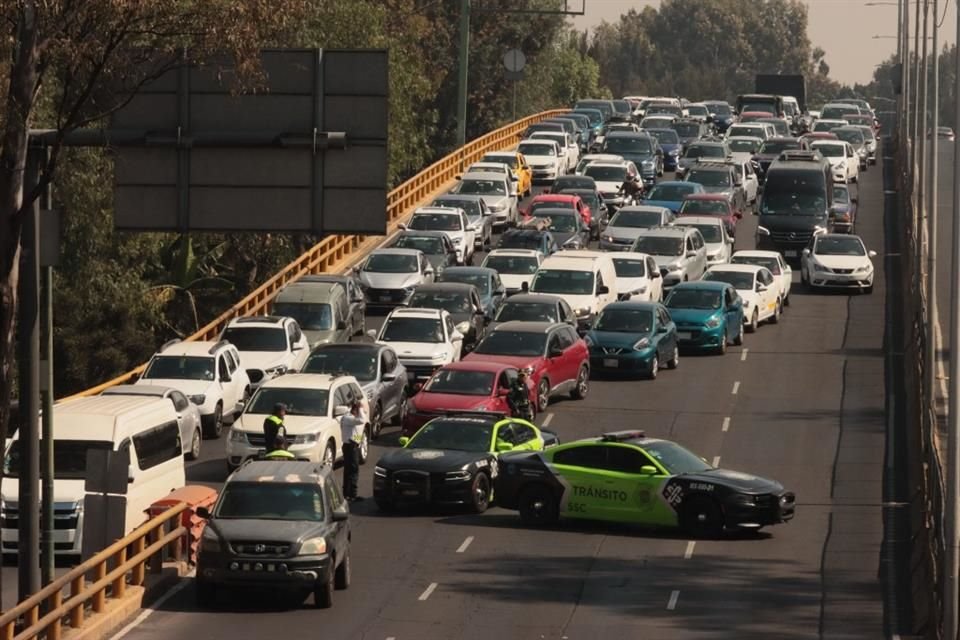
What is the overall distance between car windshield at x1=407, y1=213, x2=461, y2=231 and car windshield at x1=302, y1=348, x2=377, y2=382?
786 inches

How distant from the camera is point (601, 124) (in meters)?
103

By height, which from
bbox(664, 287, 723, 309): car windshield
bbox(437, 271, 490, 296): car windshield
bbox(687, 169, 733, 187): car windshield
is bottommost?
bbox(664, 287, 723, 309): car windshield

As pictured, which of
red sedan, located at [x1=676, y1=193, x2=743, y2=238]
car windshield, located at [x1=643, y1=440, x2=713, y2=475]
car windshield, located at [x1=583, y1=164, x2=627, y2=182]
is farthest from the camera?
car windshield, located at [x1=583, y1=164, x2=627, y2=182]

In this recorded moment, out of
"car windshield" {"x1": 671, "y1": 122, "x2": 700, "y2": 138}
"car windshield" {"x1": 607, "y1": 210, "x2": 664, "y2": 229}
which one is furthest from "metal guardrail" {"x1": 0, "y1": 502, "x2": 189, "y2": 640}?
"car windshield" {"x1": 671, "y1": 122, "x2": 700, "y2": 138}

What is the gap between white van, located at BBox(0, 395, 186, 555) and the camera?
Result: 2809 centimetres

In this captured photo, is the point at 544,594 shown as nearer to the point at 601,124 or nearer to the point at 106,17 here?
the point at 106,17

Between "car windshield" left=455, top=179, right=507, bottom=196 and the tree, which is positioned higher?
the tree

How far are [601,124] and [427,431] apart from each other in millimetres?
71236

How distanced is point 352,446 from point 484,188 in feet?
119

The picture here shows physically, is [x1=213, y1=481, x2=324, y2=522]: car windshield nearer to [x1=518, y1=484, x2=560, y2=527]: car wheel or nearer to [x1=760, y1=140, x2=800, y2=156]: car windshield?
[x1=518, y1=484, x2=560, y2=527]: car wheel

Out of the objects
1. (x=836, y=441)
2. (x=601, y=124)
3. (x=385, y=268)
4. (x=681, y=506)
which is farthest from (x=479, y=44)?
(x=681, y=506)

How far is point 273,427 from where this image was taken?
32500 millimetres

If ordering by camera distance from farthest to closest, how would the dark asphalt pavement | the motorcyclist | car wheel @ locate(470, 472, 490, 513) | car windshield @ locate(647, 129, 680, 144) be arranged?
car windshield @ locate(647, 129, 680, 144), the motorcyclist, car wheel @ locate(470, 472, 490, 513), the dark asphalt pavement

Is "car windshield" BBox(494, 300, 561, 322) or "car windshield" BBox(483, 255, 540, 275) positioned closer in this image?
"car windshield" BBox(494, 300, 561, 322)
